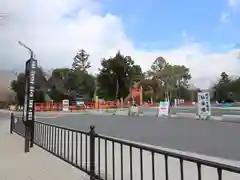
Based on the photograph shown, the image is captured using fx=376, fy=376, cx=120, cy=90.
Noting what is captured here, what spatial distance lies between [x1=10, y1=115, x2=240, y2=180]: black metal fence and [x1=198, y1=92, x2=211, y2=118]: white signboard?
16.0m

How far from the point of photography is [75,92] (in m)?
97.5

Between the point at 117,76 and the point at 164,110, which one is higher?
the point at 117,76

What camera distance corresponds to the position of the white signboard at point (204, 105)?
25219 mm

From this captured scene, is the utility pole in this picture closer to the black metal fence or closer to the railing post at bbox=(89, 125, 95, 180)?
the black metal fence

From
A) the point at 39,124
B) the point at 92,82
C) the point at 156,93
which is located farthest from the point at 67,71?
the point at 39,124

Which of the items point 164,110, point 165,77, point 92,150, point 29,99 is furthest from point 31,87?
point 165,77

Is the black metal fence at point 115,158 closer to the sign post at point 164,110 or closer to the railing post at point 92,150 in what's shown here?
the railing post at point 92,150

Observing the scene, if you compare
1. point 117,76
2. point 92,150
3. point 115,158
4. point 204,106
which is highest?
point 117,76

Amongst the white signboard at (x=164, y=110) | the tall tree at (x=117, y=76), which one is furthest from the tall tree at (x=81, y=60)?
the white signboard at (x=164, y=110)

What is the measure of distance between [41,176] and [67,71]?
102373mm

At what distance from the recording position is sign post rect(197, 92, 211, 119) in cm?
2516

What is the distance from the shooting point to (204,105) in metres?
25.6

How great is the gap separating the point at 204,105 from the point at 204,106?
7cm

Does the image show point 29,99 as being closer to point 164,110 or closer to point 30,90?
point 30,90
